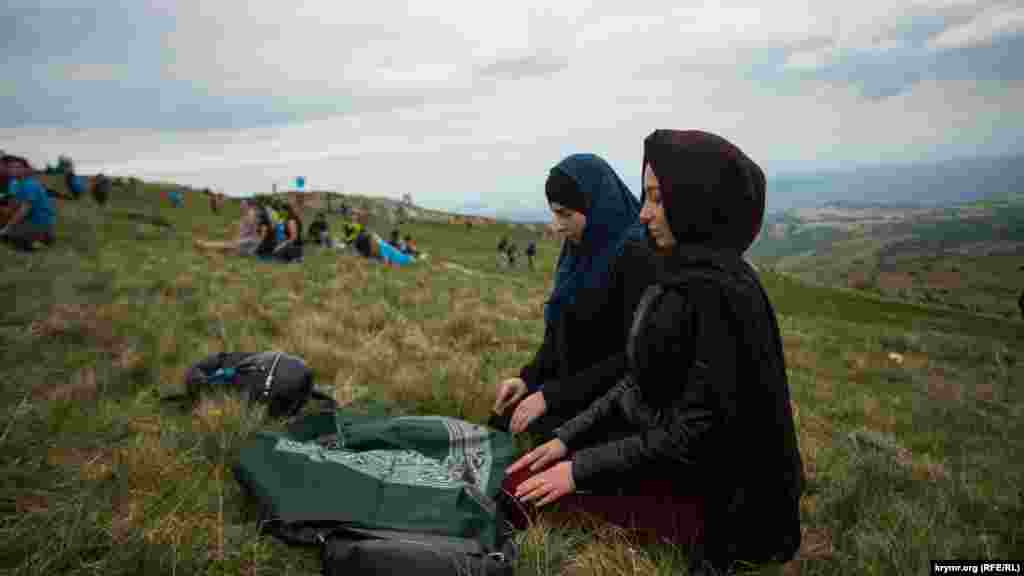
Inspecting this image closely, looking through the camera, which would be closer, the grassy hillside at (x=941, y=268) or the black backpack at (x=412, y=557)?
the black backpack at (x=412, y=557)

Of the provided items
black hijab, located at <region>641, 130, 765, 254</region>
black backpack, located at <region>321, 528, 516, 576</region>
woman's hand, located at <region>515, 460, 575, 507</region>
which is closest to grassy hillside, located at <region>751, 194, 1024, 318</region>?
black hijab, located at <region>641, 130, 765, 254</region>

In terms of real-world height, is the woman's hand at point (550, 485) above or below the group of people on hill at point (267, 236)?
below

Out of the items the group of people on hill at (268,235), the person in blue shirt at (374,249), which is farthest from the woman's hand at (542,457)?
the person in blue shirt at (374,249)

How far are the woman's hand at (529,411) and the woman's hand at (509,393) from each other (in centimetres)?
38

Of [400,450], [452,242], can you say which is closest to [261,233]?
[400,450]

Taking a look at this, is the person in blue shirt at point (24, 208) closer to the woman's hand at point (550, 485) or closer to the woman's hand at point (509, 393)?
the woman's hand at point (509, 393)

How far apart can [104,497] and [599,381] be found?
2.55m

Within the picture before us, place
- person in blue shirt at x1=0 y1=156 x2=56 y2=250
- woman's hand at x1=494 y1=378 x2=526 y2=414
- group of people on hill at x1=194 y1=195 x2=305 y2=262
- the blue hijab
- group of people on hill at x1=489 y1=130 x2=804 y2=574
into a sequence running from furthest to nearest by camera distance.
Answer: group of people on hill at x1=194 y1=195 x2=305 y2=262
person in blue shirt at x1=0 y1=156 x2=56 y2=250
woman's hand at x1=494 y1=378 x2=526 y2=414
the blue hijab
group of people on hill at x1=489 y1=130 x2=804 y2=574

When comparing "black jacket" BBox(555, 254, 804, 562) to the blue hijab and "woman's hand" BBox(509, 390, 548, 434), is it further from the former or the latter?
the blue hijab

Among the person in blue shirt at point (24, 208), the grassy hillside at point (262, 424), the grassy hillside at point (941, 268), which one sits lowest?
the grassy hillside at point (941, 268)

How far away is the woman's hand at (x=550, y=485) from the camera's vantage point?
2396 millimetres

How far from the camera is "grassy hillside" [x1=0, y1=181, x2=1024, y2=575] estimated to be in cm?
227

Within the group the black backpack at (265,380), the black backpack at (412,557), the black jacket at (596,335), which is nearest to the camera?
the black backpack at (412,557)

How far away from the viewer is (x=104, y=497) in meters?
2.35
